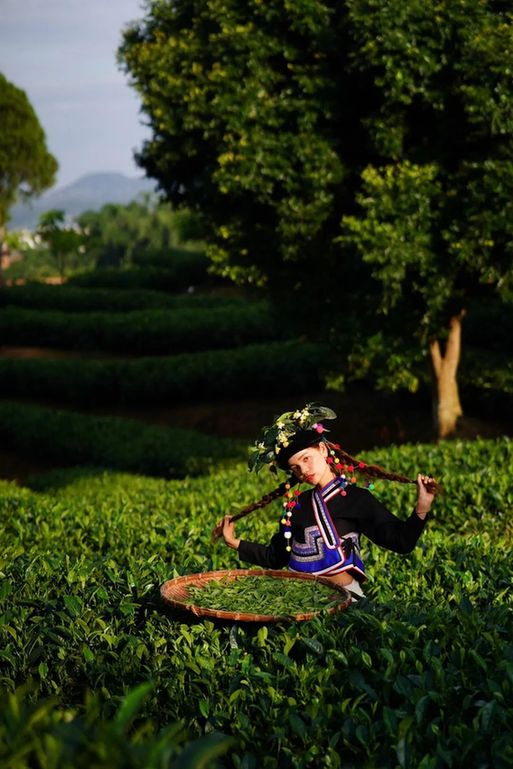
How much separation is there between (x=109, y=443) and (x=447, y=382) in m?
5.73

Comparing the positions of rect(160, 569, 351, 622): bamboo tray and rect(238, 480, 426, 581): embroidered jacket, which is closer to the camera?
rect(160, 569, 351, 622): bamboo tray

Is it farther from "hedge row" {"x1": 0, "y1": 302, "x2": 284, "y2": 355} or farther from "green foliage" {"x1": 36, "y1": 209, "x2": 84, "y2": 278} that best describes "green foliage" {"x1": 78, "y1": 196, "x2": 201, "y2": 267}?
"hedge row" {"x1": 0, "y1": 302, "x2": 284, "y2": 355}

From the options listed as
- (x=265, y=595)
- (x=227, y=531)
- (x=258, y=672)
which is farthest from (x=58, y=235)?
(x=258, y=672)

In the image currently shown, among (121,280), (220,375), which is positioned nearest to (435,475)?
(220,375)

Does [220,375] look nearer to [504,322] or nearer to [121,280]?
[504,322]

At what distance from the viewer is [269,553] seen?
5.70 m

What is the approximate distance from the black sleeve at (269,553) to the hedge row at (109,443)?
31.0 feet

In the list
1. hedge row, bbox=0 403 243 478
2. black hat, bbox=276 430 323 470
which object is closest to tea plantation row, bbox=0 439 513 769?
black hat, bbox=276 430 323 470

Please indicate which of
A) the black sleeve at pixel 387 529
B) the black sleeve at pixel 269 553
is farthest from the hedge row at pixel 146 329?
the black sleeve at pixel 387 529

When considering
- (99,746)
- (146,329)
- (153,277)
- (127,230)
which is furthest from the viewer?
(127,230)

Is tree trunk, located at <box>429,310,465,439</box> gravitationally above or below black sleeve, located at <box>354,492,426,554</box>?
below

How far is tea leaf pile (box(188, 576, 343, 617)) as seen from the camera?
4922mm

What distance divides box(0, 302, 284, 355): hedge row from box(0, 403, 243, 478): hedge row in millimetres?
6999

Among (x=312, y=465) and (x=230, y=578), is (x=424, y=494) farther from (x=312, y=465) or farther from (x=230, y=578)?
(x=230, y=578)
